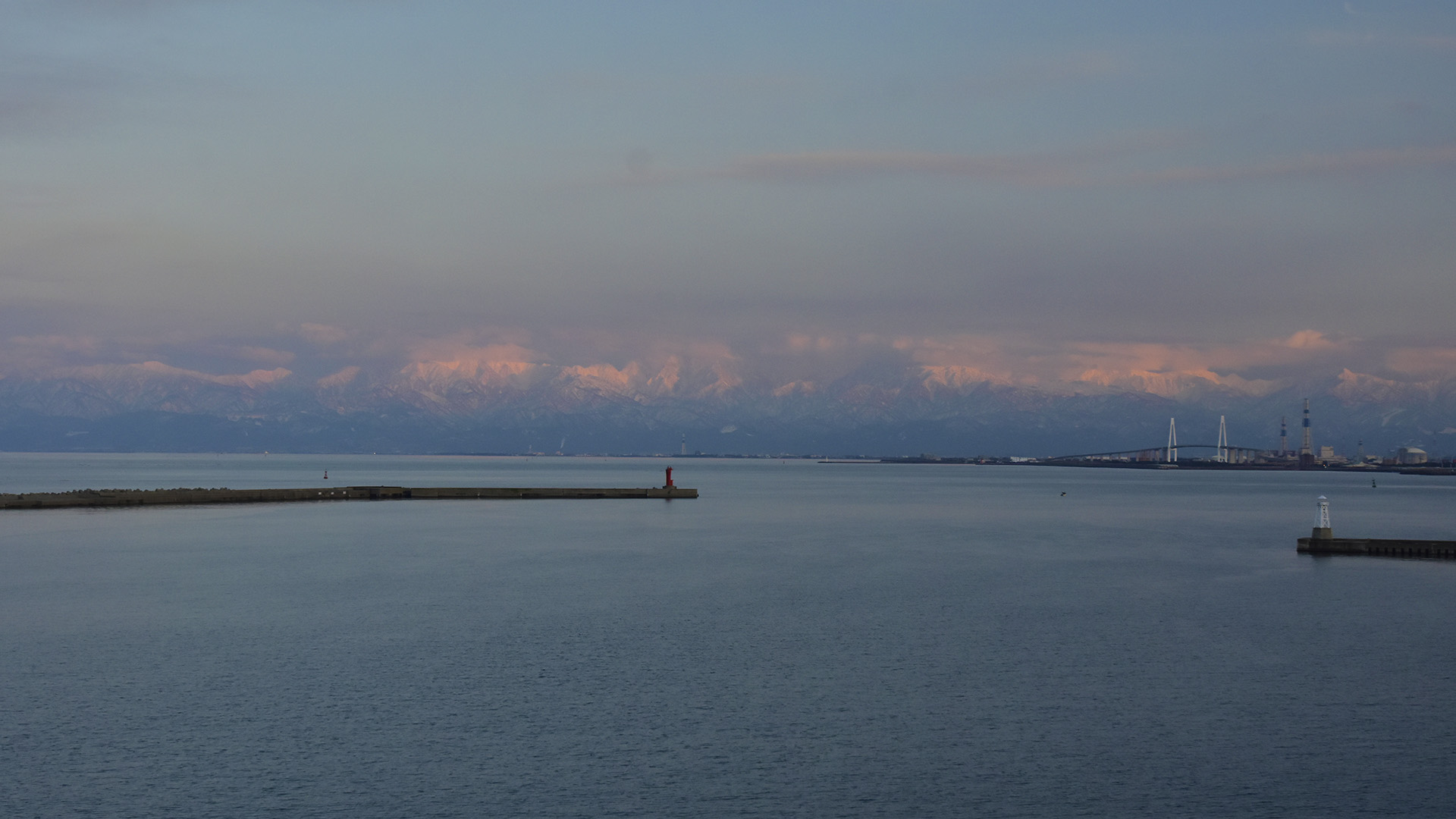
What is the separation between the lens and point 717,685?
29406 mm

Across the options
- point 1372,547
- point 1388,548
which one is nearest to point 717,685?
point 1372,547

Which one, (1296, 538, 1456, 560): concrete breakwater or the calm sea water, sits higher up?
(1296, 538, 1456, 560): concrete breakwater

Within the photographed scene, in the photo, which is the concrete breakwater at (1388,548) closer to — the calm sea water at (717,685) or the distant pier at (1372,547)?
the distant pier at (1372,547)

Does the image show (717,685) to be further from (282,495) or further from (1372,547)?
(282,495)

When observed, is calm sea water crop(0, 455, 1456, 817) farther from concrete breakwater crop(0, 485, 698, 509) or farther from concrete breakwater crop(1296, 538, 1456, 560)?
concrete breakwater crop(0, 485, 698, 509)

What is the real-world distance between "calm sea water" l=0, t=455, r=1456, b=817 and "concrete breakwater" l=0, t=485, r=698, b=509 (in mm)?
40432

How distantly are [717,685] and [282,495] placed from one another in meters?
92.2

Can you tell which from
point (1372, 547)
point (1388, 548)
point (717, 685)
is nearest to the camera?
point (717, 685)

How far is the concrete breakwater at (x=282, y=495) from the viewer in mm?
98750

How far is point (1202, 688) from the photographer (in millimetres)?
29547

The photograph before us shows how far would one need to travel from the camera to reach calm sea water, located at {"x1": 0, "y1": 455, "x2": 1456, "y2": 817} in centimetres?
2125

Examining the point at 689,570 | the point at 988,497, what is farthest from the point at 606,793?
the point at 988,497

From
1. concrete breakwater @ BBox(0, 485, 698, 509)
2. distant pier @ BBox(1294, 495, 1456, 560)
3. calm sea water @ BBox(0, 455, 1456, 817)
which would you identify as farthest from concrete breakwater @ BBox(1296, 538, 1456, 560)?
concrete breakwater @ BBox(0, 485, 698, 509)

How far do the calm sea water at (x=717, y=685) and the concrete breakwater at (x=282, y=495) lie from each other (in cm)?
4043
